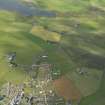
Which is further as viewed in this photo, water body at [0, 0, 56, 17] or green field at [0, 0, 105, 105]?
water body at [0, 0, 56, 17]

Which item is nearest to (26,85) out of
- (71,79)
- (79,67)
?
(71,79)

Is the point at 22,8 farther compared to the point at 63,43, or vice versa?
the point at 22,8

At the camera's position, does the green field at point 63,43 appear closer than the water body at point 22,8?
Yes

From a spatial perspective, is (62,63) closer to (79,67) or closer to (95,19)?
(79,67)
